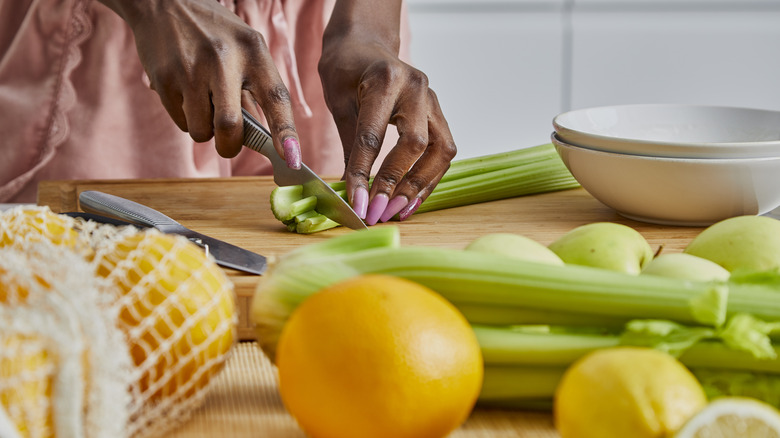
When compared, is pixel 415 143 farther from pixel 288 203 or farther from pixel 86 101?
pixel 86 101

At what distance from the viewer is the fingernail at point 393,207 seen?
1.22 metres

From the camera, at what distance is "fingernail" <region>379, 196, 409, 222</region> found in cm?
122

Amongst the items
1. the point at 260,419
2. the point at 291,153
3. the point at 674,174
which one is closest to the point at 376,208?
the point at 291,153

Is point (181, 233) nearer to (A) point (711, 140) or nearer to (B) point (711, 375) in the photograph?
(B) point (711, 375)

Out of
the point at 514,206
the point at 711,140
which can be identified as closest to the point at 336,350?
the point at 514,206

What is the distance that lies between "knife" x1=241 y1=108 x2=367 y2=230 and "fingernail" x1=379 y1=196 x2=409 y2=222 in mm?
64

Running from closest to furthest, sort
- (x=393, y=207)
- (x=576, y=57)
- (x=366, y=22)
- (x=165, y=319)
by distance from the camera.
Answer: (x=165, y=319) → (x=393, y=207) → (x=366, y=22) → (x=576, y=57)

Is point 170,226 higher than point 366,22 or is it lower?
lower

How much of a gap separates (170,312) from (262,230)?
61 centimetres

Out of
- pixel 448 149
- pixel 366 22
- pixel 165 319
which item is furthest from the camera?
pixel 366 22

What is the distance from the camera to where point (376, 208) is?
1.20m

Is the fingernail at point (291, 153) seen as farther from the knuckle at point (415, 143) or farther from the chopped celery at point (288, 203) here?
the knuckle at point (415, 143)

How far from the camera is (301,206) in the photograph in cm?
116

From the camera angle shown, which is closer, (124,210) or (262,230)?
(124,210)
